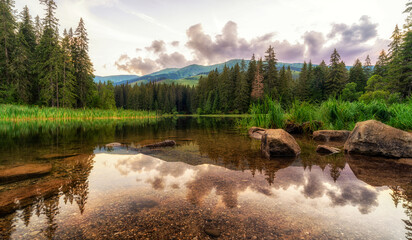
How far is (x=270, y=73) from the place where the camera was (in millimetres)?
53906

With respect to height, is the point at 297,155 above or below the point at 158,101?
below

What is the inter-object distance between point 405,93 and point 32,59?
66591 mm

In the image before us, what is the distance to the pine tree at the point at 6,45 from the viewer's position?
90.7 feet

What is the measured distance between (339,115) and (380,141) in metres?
5.02

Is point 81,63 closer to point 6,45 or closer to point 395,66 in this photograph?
point 6,45

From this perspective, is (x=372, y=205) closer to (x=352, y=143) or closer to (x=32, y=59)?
(x=352, y=143)

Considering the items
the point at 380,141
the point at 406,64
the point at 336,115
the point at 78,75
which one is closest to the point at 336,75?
the point at 406,64

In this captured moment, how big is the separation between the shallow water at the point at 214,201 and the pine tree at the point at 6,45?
36181 mm

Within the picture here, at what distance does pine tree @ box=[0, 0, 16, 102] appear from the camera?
27.7 m

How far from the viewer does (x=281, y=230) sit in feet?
6.66

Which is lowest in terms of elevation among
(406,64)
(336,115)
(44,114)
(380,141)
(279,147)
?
(279,147)

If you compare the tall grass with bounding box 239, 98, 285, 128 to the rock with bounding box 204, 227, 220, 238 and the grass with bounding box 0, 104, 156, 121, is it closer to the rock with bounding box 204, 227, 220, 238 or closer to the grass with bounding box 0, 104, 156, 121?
the rock with bounding box 204, 227, 220, 238

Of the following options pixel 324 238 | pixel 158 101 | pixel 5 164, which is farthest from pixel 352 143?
pixel 158 101

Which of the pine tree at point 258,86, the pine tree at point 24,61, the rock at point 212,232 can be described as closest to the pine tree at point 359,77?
the pine tree at point 258,86
